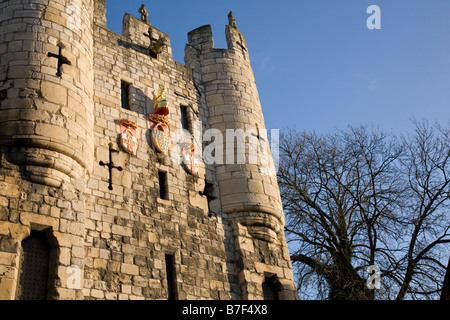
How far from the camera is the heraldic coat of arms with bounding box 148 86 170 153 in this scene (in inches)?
426

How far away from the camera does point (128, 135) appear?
10.3 m

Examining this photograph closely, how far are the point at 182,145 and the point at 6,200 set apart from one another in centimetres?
460

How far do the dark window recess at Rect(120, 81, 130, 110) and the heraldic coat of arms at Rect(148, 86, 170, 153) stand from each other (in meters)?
0.55

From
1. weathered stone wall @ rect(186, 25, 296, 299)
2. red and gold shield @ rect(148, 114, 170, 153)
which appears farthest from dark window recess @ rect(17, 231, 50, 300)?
weathered stone wall @ rect(186, 25, 296, 299)

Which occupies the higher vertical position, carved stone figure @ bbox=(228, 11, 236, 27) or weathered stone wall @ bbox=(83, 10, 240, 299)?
carved stone figure @ bbox=(228, 11, 236, 27)

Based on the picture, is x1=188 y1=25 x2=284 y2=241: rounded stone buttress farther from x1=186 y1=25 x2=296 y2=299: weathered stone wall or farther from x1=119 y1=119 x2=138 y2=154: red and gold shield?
x1=119 y1=119 x2=138 y2=154: red and gold shield

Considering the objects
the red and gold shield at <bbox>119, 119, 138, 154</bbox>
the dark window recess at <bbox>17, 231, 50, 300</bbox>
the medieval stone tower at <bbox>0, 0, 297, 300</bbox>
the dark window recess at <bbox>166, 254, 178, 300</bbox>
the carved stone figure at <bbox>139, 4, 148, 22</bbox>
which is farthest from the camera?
the carved stone figure at <bbox>139, 4, 148, 22</bbox>

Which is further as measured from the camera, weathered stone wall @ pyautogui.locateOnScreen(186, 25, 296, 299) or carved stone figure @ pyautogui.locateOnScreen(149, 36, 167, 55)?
carved stone figure @ pyautogui.locateOnScreen(149, 36, 167, 55)

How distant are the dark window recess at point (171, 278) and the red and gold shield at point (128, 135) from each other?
225 cm

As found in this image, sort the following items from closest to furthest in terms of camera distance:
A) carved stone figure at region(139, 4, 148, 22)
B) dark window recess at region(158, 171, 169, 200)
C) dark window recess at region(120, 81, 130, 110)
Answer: dark window recess at region(158, 171, 169, 200), dark window recess at region(120, 81, 130, 110), carved stone figure at region(139, 4, 148, 22)

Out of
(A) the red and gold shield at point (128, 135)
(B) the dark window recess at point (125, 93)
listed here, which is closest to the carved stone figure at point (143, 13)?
(B) the dark window recess at point (125, 93)

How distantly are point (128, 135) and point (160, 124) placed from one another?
102 cm

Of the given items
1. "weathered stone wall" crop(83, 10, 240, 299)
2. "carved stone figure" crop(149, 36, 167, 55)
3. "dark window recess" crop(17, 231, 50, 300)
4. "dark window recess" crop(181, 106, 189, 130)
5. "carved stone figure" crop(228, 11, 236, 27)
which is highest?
"carved stone figure" crop(228, 11, 236, 27)
